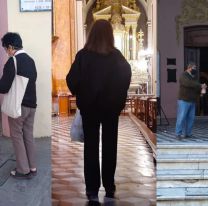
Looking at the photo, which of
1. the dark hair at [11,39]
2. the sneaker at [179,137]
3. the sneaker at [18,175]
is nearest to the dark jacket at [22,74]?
the dark hair at [11,39]

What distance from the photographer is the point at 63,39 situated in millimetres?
988

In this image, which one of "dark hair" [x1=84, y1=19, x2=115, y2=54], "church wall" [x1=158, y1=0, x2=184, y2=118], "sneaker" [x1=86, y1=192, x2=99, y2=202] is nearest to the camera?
"church wall" [x1=158, y1=0, x2=184, y2=118]

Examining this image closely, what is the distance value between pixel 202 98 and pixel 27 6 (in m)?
0.49

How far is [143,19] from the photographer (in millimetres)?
1121

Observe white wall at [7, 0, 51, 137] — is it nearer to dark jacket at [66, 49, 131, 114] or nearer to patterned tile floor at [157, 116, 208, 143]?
dark jacket at [66, 49, 131, 114]

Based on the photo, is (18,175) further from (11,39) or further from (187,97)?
(187,97)

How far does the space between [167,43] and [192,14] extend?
0.30ft

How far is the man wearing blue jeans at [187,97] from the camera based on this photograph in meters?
1.00

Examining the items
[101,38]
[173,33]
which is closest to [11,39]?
[101,38]

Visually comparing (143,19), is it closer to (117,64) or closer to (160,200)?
(117,64)

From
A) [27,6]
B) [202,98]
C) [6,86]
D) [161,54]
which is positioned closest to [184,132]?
[202,98]

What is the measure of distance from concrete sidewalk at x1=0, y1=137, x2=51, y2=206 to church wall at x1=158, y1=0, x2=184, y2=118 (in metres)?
0.35

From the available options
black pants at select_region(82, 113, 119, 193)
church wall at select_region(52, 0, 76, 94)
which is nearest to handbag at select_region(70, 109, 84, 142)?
black pants at select_region(82, 113, 119, 193)

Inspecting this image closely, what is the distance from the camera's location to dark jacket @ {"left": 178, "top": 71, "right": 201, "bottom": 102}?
39.2 inches
